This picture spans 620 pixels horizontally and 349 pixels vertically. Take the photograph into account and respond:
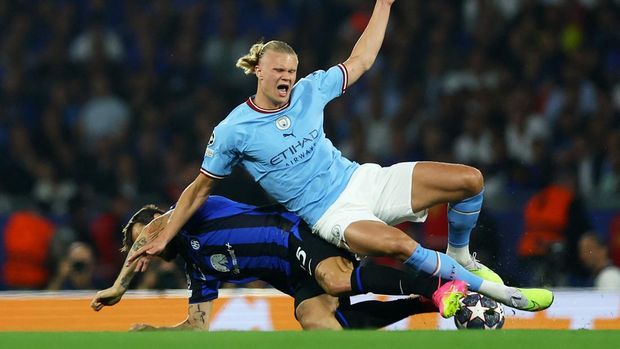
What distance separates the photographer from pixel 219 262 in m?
7.11

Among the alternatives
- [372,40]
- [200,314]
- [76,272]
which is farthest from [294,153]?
[76,272]

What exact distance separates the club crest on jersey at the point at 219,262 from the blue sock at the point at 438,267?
1139 mm

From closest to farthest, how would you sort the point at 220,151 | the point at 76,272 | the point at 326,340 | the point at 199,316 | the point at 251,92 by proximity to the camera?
the point at 326,340, the point at 220,151, the point at 199,316, the point at 76,272, the point at 251,92

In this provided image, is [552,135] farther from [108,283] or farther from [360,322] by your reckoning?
[360,322]

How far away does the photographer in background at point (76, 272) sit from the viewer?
32.8 feet

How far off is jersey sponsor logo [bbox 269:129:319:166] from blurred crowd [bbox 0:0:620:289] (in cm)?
339

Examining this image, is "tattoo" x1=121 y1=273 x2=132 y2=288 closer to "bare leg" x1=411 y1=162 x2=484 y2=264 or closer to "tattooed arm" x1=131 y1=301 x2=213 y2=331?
"tattooed arm" x1=131 y1=301 x2=213 y2=331

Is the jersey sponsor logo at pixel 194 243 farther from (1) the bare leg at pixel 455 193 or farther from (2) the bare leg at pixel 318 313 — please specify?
(1) the bare leg at pixel 455 193

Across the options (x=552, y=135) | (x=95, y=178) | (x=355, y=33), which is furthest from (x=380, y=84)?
(x=95, y=178)

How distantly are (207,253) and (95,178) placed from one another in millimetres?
4351

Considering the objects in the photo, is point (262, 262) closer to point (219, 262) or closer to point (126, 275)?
point (219, 262)

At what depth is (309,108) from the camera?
693 centimetres

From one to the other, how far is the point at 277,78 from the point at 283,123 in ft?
0.77

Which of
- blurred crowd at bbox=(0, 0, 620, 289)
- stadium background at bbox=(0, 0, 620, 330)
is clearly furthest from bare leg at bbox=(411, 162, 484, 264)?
blurred crowd at bbox=(0, 0, 620, 289)
